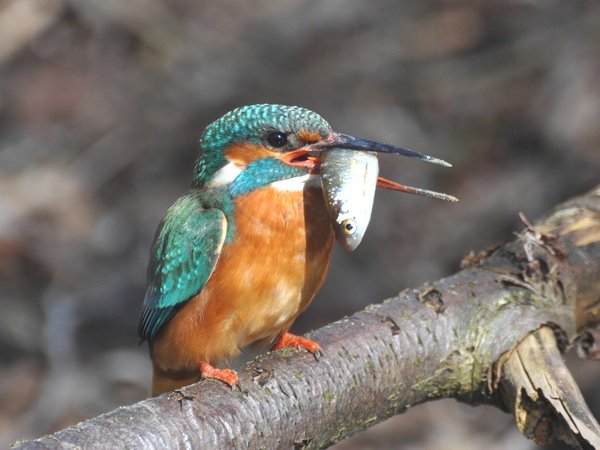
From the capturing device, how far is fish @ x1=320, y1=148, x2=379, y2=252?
2.53 metres

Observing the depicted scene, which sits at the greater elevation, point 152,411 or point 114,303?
point 114,303

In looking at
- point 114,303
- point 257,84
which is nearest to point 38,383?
point 114,303

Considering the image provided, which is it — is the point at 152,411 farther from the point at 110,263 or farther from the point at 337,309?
the point at 110,263

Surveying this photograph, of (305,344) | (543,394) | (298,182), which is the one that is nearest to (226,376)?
(305,344)

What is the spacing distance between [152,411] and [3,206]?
350 cm

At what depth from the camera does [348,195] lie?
2.52 metres

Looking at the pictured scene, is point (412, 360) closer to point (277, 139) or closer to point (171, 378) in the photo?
point (277, 139)

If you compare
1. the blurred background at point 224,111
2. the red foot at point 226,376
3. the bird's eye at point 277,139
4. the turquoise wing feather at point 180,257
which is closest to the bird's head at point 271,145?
the bird's eye at point 277,139

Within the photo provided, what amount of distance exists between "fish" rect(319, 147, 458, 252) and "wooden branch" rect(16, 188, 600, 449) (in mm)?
289

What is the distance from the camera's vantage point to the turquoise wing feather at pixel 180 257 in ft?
9.12

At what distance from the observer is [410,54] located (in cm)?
597

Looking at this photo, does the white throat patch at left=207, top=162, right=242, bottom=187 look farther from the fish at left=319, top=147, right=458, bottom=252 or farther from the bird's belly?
the fish at left=319, top=147, right=458, bottom=252

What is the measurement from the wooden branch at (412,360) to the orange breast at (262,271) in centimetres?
15

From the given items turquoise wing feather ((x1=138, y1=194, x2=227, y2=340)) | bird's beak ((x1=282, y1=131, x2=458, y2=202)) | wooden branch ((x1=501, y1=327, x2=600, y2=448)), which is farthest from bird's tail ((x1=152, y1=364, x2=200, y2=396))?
wooden branch ((x1=501, y1=327, x2=600, y2=448))
